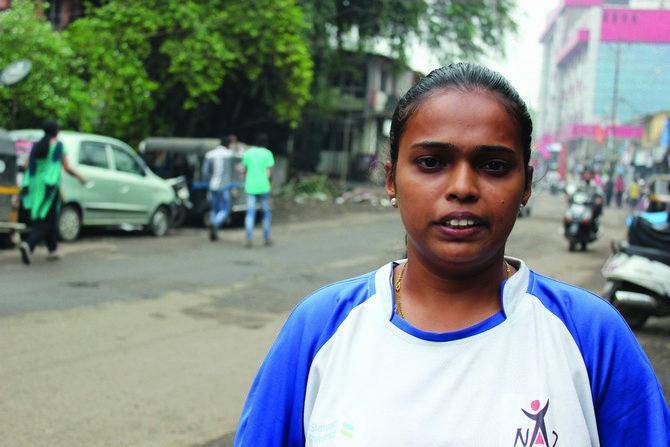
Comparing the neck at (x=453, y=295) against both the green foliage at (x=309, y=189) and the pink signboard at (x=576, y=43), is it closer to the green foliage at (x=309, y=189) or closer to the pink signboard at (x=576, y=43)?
the green foliage at (x=309, y=189)

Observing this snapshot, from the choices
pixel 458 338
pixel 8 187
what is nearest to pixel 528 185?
pixel 458 338

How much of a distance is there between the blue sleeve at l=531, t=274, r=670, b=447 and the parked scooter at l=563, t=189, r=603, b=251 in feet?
47.5

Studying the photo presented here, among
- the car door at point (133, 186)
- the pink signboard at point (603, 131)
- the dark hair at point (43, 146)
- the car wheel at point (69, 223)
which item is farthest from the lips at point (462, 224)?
the pink signboard at point (603, 131)

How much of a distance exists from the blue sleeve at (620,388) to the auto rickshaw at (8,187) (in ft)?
36.1

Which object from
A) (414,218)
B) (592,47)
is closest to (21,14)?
(414,218)

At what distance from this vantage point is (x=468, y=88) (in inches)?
65.1

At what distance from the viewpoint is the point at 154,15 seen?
19406mm

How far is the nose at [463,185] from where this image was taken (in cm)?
159

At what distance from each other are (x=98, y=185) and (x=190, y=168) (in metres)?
4.25

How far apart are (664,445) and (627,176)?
58.8 m

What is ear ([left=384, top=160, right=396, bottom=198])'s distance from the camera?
5.96 ft

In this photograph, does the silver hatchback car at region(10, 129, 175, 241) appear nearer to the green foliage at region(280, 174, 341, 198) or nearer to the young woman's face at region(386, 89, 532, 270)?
the young woman's face at region(386, 89, 532, 270)

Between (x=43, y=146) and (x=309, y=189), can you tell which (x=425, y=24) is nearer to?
(x=309, y=189)

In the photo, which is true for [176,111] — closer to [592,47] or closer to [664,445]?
[664,445]
